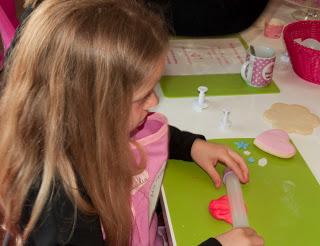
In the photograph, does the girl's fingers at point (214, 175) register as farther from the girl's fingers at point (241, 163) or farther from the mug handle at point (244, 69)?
the mug handle at point (244, 69)

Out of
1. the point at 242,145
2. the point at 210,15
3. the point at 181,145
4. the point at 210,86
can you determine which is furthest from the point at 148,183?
the point at 210,15

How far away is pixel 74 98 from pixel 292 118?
55 cm

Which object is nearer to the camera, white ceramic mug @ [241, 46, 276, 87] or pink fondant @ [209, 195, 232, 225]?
pink fondant @ [209, 195, 232, 225]

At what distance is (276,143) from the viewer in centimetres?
94

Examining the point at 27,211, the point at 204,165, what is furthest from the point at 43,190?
the point at 204,165

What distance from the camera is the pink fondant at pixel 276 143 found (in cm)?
92

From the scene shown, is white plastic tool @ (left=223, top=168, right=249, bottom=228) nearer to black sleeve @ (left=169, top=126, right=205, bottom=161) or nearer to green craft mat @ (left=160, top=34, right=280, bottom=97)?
black sleeve @ (left=169, top=126, right=205, bottom=161)

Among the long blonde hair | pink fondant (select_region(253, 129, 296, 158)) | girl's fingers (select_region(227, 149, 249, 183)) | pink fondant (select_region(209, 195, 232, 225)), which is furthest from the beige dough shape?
the long blonde hair

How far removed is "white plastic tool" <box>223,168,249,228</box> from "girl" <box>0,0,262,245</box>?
0.10 ft

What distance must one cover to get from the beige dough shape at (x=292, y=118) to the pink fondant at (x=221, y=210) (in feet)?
0.91

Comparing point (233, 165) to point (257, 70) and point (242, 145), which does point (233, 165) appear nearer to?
point (242, 145)

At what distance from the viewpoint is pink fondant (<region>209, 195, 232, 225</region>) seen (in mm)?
787

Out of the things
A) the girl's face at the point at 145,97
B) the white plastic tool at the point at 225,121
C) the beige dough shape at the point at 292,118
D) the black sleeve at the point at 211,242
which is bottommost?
the beige dough shape at the point at 292,118

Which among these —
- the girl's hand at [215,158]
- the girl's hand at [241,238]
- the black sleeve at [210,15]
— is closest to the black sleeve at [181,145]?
the girl's hand at [215,158]
